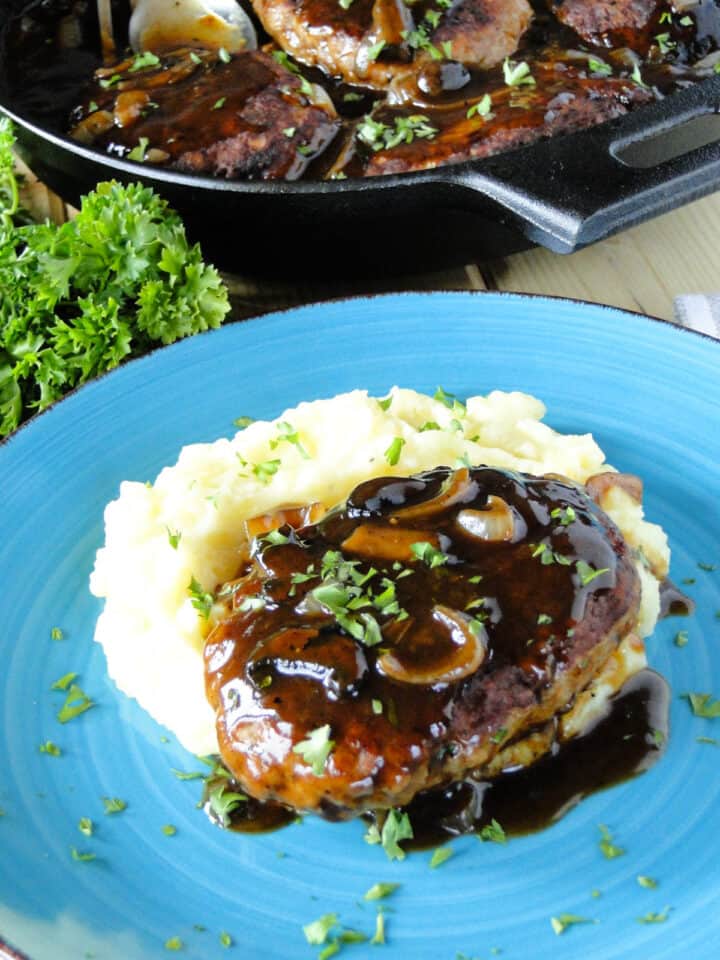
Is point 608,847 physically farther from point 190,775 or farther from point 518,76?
point 518,76

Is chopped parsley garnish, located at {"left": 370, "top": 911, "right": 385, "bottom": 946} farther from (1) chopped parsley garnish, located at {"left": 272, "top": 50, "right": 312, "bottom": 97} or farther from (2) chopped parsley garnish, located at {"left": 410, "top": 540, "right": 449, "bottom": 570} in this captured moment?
(1) chopped parsley garnish, located at {"left": 272, "top": 50, "right": 312, "bottom": 97}

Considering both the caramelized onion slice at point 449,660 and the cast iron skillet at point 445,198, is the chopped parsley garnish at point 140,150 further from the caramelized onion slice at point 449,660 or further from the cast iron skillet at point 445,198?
the caramelized onion slice at point 449,660

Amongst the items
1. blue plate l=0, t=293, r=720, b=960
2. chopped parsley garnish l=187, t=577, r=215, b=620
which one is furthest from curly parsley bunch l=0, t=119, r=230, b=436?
chopped parsley garnish l=187, t=577, r=215, b=620

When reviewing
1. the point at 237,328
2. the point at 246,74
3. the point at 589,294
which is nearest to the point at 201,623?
the point at 237,328

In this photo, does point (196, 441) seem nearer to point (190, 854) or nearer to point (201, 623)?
point (201, 623)

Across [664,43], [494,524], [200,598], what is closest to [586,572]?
[494,524]

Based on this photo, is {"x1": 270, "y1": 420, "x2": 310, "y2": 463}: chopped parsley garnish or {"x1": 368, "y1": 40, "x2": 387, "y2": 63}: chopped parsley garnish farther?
{"x1": 368, "y1": 40, "x2": 387, "y2": 63}: chopped parsley garnish
